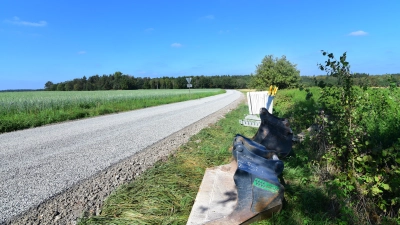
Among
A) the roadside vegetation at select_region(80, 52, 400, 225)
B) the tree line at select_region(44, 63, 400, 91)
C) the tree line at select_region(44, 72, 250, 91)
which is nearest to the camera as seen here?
the roadside vegetation at select_region(80, 52, 400, 225)

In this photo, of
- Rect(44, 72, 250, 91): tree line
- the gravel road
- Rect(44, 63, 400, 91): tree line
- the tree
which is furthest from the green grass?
Rect(44, 72, 250, 91): tree line

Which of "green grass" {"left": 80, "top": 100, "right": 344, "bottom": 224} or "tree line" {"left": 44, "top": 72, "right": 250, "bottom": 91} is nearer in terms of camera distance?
"green grass" {"left": 80, "top": 100, "right": 344, "bottom": 224}

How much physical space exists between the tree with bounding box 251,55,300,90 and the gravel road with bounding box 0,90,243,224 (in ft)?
109

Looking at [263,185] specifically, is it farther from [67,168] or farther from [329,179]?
[67,168]

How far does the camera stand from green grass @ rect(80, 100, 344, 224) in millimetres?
2703

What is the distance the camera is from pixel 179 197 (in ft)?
10.7

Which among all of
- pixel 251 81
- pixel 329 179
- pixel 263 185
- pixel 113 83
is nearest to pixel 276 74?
pixel 251 81

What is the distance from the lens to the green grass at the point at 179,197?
8.87 feet

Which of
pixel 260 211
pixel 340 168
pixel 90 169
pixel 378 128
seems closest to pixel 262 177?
pixel 260 211

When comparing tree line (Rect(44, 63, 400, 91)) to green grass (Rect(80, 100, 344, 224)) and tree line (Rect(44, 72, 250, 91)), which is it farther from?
green grass (Rect(80, 100, 344, 224))

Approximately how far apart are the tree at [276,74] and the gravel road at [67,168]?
33.1 metres

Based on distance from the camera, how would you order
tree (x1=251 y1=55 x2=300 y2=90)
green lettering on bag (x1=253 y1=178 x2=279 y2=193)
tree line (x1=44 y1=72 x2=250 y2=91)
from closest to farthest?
green lettering on bag (x1=253 y1=178 x2=279 y2=193) → tree (x1=251 y1=55 x2=300 y2=90) → tree line (x1=44 y1=72 x2=250 y2=91)

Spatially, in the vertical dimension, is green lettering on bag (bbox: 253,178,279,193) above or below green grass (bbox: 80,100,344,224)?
above

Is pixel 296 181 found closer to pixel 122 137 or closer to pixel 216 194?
pixel 216 194
